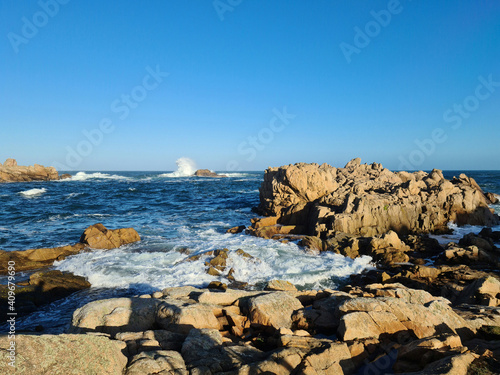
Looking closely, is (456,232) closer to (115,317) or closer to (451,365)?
(451,365)

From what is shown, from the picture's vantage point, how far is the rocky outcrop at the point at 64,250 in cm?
1661

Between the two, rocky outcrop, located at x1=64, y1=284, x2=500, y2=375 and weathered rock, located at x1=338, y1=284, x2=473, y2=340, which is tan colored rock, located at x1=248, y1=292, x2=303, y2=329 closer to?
rocky outcrop, located at x1=64, y1=284, x2=500, y2=375

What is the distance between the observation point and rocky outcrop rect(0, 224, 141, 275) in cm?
1661

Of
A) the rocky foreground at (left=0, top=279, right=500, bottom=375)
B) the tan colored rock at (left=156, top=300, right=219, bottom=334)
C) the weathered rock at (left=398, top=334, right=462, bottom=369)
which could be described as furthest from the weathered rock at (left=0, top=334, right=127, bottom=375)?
the weathered rock at (left=398, top=334, right=462, bottom=369)

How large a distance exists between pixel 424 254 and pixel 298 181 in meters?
12.3

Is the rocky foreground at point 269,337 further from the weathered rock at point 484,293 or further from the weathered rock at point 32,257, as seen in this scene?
the weathered rock at point 32,257

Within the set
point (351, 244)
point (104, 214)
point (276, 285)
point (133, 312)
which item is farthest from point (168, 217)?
point (133, 312)

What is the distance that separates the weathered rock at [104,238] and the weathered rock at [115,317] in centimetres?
1275

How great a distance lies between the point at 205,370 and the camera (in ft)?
19.5

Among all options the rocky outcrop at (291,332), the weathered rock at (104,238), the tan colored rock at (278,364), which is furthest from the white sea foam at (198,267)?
the tan colored rock at (278,364)

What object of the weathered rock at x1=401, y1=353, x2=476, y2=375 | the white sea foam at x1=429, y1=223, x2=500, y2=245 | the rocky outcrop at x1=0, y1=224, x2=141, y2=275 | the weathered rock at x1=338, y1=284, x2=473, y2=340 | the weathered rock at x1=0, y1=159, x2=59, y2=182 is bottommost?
the rocky outcrop at x1=0, y1=224, x2=141, y2=275

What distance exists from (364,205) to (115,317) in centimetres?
1931

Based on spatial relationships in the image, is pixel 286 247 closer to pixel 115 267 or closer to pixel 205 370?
pixel 115 267

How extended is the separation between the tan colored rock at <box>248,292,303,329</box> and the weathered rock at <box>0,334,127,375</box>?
3991 mm
